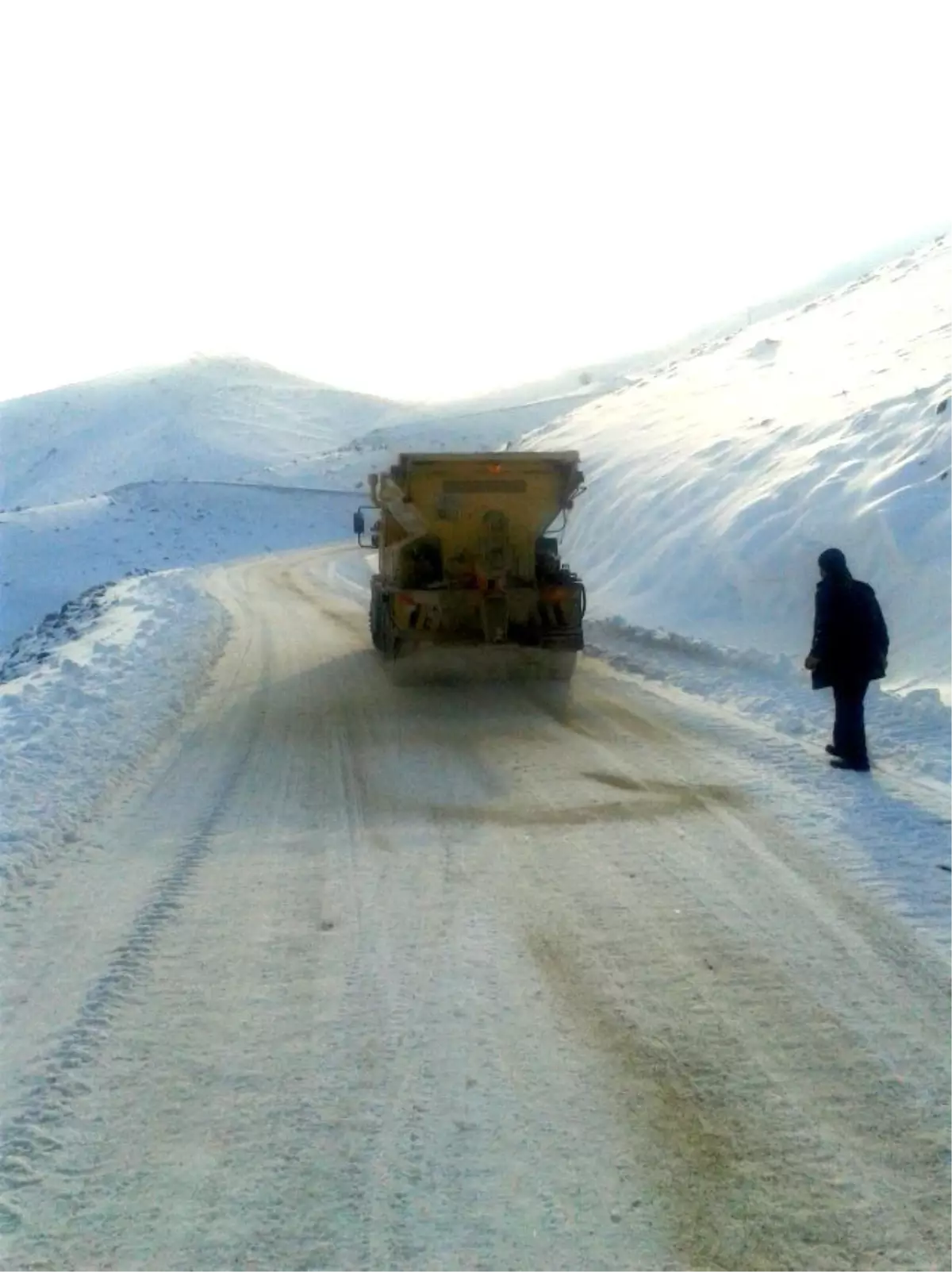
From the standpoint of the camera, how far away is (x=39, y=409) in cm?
11475

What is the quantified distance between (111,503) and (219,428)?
47220 millimetres

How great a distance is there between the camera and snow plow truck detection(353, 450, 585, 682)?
12.8 meters

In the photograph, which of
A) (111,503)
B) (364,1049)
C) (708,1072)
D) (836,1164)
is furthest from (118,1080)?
(111,503)

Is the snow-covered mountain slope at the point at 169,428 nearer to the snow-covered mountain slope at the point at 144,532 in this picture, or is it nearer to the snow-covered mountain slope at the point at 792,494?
the snow-covered mountain slope at the point at 144,532

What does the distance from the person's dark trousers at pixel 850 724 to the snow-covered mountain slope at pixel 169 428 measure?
227 feet

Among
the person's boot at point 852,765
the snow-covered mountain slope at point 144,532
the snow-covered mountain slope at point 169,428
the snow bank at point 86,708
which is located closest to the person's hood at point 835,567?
the person's boot at point 852,765

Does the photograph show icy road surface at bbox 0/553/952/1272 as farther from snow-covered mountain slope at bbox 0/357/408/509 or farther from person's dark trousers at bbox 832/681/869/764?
snow-covered mountain slope at bbox 0/357/408/509

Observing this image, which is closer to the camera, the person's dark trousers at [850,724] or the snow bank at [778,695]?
the person's dark trousers at [850,724]

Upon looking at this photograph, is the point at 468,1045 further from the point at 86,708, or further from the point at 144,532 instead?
the point at 144,532

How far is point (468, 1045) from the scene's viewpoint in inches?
173

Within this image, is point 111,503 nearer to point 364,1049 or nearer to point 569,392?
point 569,392

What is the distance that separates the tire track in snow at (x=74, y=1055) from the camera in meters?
3.69

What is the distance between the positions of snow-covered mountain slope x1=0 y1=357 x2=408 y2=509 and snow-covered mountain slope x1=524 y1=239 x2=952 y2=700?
51399 millimetres

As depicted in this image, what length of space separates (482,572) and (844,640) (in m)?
5.09
